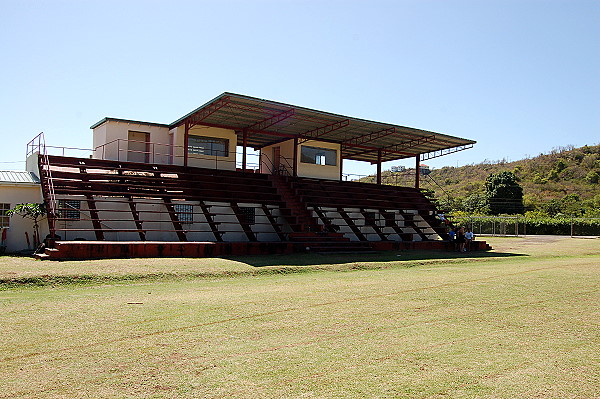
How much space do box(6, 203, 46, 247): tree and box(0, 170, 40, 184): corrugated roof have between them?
156 cm

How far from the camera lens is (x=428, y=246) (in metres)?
25.0

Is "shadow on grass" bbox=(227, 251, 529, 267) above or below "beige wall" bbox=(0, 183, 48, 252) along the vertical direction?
below

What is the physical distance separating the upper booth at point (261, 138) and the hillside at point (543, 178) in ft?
109

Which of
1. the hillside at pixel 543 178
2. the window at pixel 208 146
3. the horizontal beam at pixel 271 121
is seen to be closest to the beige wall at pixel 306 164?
the horizontal beam at pixel 271 121

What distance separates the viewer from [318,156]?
31672mm

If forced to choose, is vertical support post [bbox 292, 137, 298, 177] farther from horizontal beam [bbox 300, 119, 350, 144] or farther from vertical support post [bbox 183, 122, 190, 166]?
vertical support post [bbox 183, 122, 190, 166]

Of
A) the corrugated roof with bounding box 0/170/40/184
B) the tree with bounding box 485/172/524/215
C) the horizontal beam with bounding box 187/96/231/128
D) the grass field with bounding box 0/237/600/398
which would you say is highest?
the horizontal beam with bounding box 187/96/231/128

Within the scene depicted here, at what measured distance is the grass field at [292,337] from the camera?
473 cm

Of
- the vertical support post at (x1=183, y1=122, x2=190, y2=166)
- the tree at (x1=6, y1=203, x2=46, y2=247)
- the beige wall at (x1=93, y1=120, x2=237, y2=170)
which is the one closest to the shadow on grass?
the tree at (x1=6, y1=203, x2=46, y2=247)

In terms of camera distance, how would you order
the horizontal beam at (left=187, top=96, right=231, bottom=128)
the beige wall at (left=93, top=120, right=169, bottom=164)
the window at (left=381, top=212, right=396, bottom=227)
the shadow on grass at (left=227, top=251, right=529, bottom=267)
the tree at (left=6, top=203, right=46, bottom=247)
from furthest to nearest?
the window at (left=381, top=212, right=396, bottom=227)
the beige wall at (left=93, top=120, right=169, bottom=164)
the horizontal beam at (left=187, top=96, right=231, bottom=128)
the tree at (left=6, top=203, right=46, bottom=247)
the shadow on grass at (left=227, top=251, right=529, bottom=267)

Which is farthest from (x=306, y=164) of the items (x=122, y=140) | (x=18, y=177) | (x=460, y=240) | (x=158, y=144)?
(x=18, y=177)

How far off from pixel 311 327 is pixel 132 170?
17245 mm

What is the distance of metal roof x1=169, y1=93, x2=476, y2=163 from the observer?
77.5ft

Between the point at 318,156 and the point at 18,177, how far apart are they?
652 inches
